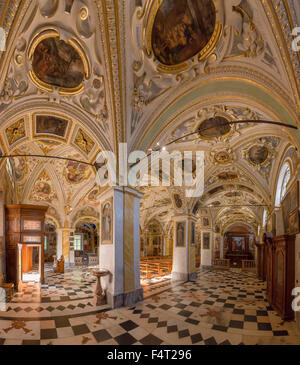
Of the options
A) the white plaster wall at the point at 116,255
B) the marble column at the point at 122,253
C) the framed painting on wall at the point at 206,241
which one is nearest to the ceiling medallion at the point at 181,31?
the marble column at the point at 122,253

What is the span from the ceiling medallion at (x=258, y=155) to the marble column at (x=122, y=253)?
6121mm

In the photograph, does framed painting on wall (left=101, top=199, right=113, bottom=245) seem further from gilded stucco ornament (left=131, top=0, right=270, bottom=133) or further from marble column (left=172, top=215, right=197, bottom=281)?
marble column (left=172, top=215, right=197, bottom=281)

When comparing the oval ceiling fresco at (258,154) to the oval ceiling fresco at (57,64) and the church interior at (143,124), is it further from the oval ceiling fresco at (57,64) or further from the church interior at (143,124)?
the oval ceiling fresco at (57,64)

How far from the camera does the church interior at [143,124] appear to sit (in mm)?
4883

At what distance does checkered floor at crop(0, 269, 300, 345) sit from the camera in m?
4.96

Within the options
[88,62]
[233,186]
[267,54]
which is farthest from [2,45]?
[233,186]

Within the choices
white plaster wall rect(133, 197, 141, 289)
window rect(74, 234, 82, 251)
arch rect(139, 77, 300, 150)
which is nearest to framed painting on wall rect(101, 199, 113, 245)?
white plaster wall rect(133, 197, 141, 289)

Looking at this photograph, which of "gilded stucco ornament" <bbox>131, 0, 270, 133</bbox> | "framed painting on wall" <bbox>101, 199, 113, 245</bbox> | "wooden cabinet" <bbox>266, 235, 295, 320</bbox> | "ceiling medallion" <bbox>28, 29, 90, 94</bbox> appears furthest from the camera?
"framed painting on wall" <bbox>101, 199, 113, 245</bbox>

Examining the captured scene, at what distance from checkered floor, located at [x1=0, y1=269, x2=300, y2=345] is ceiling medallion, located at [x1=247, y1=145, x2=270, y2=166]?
6253 millimetres

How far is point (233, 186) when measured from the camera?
615 inches

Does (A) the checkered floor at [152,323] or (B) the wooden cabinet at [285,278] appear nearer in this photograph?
(A) the checkered floor at [152,323]

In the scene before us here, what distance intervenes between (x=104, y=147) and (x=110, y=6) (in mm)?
4112

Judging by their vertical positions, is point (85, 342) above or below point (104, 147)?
below

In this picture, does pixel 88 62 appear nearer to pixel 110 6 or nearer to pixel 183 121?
pixel 110 6
